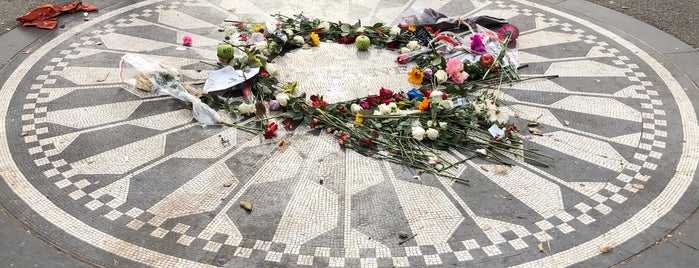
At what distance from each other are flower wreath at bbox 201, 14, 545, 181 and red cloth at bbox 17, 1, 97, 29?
2.37 metres

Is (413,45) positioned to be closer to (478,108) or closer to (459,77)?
(459,77)

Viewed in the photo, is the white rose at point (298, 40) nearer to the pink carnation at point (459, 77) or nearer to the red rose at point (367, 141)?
the pink carnation at point (459, 77)

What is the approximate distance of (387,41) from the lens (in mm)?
6953

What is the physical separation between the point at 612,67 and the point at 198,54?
5.35 meters

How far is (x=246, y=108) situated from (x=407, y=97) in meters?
1.77

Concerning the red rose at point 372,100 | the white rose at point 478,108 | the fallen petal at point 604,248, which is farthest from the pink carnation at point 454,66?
the fallen petal at point 604,248

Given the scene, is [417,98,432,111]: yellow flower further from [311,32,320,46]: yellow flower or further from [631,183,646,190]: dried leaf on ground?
[311,32,320,46]: yellow flower

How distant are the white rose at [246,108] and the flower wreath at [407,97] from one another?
11mm

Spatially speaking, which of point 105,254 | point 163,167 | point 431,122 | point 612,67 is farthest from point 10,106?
point 612,67

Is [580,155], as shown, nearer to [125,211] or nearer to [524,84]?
[524,84]

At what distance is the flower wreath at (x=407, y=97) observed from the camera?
5.05 metres

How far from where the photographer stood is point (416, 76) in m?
6.12

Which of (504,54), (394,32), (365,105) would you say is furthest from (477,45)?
(365,105)

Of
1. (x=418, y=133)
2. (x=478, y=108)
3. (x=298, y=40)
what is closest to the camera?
(x=418, y=133)
